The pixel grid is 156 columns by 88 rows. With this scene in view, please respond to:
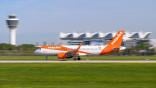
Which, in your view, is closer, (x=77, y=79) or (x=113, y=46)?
(x=77, y=79)

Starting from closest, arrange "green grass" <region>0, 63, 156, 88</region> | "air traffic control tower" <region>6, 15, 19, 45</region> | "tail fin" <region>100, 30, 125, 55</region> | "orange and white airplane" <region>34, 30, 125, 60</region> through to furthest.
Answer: "green grass" <region>0, 63, 156, 88</region> → "orange and white airplane" <region>34, 30, 125, 60</region> → "tail fin" <region>100, 30, 125, 55</region> → "air traffic control tower" <region>6, 15, 19, 45</region>

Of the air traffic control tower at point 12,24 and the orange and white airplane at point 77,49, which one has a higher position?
the air traffic control tower at point 12,24

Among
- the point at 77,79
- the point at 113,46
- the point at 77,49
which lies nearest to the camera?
the point at 77,79

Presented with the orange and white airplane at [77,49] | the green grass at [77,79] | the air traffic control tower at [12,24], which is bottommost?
the green grass at [77,79]

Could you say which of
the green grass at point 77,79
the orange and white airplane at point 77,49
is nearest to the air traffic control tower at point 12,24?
the orange and white airplane at point 77,49

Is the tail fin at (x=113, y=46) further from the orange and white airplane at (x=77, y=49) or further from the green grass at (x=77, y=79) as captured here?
the green grass at (x=77, y=79)

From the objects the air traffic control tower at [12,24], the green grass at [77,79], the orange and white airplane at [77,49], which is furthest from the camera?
the air traffic control tower at [12,24]

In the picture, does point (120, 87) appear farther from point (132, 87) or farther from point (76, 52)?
point (76, 52)

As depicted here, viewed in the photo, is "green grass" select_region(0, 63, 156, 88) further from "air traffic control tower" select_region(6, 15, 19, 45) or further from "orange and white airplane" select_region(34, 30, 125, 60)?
"air traffic control tower" select_region(6, 15, 19, 45)

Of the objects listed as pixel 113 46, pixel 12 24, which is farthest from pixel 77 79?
pixel 12 24

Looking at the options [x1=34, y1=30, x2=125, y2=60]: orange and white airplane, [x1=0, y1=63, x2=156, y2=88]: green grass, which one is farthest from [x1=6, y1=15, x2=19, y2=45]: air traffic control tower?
Result: [x1=0, y1=63, x2=156, y2=88]: green grass

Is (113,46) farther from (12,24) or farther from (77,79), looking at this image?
(12,24)

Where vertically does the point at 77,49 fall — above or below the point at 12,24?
below

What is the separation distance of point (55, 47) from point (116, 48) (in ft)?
37.8
